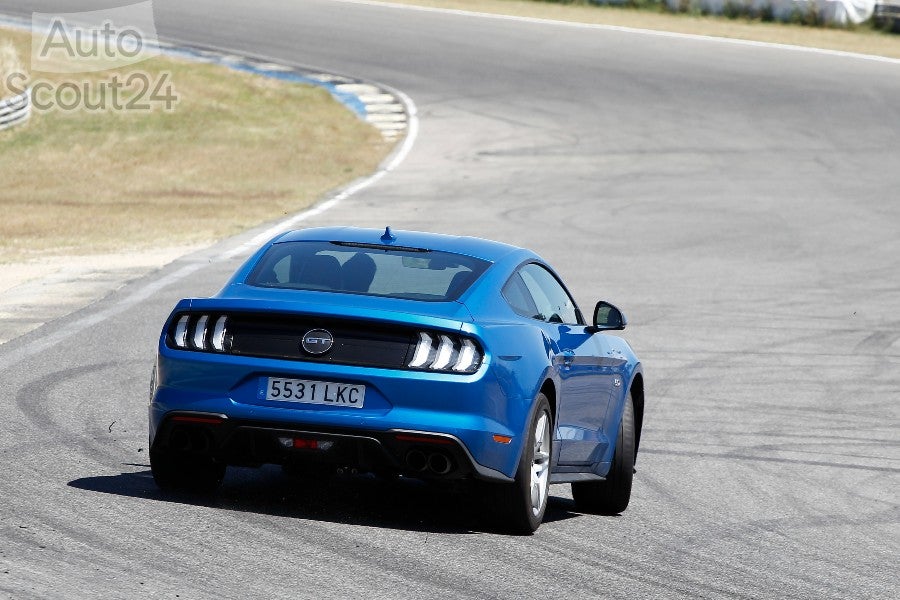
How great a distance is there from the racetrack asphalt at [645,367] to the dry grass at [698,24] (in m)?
3.32

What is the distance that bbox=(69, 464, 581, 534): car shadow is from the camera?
752 centimetres

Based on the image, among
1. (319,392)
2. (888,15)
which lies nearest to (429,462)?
(319,392)

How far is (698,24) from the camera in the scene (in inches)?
1706

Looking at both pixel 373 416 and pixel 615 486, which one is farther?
pixel 615 486

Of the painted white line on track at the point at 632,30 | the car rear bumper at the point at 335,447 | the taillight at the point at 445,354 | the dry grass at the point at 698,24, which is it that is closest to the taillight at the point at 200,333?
the car rear bumper at the point at 335,447

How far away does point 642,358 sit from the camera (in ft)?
45.8

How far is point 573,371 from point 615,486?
2.70ft

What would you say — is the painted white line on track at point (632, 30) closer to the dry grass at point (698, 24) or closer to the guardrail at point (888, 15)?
the dry grass at point (698, 24)

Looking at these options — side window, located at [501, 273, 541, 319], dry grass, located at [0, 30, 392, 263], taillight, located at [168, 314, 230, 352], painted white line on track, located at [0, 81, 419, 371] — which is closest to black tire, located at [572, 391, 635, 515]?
side window, located at [501, 273, 541, 319]

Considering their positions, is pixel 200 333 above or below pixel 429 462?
above

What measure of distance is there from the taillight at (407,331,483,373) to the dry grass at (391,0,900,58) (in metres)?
32.7

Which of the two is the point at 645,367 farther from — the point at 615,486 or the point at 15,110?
the point at 15,110

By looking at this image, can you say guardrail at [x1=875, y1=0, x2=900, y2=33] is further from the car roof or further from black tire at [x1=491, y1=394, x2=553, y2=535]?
black tire at [x1=491, y1=394, x2=553, y2=535]

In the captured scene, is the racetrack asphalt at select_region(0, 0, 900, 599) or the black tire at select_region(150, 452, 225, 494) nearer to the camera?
the racetrack asphalt at select_region(0, 0, 900, 599)
